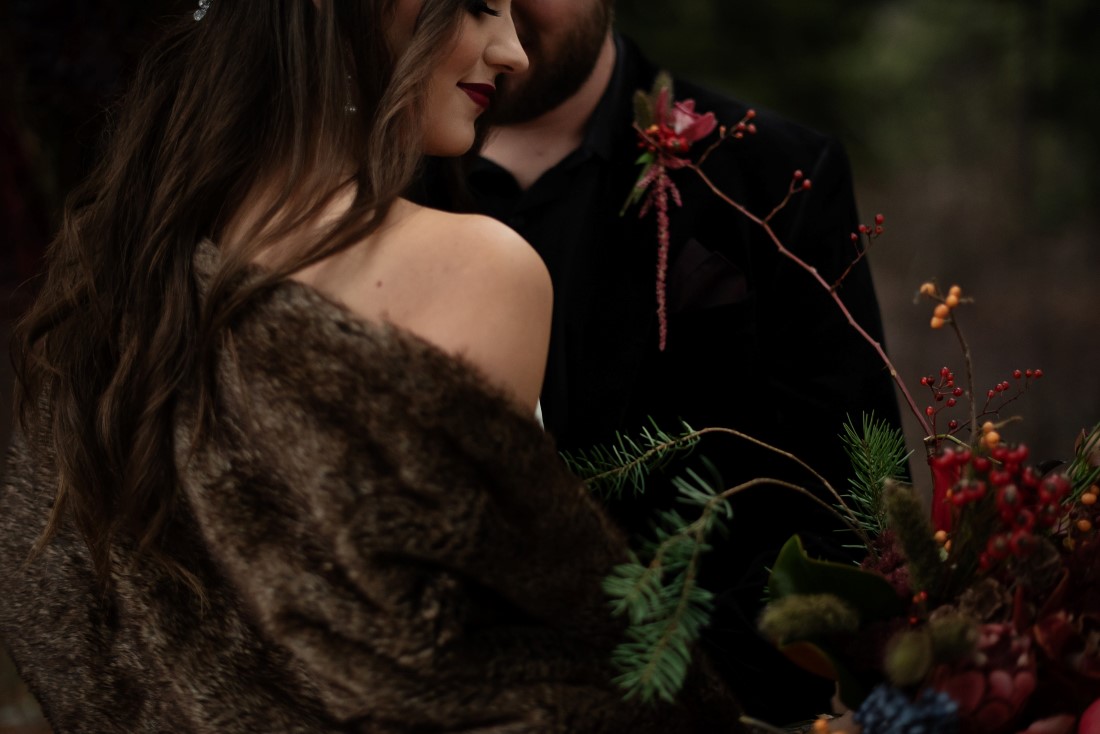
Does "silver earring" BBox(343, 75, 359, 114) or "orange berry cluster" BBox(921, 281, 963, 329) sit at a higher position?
"silver earring" BBox(343, 75, 359, 114)

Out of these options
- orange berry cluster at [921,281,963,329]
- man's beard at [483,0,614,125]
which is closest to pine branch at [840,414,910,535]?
orange berry cluster at [921,281,963,329]

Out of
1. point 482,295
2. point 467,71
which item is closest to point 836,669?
point 482,295

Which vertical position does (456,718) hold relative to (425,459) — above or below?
below

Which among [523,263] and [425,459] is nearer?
[425,459]

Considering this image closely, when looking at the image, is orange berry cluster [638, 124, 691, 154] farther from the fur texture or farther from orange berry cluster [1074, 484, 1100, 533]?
orange berry cluster [1074, 484, 1100, 533]

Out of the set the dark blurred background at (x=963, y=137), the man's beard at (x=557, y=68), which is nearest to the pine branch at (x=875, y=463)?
the man's beard at (x=557, y=68)

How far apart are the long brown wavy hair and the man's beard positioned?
3.09ft

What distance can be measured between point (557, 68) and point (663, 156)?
364 mm

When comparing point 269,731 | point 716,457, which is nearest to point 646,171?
point 716,457

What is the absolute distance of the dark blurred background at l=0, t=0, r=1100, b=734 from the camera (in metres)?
7.66

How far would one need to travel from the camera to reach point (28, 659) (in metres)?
1.71

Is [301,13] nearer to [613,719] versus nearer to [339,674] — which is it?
[339,674]

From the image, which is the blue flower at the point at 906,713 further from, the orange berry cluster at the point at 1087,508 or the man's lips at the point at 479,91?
the man's lips at the point at 479,91

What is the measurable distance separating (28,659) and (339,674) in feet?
1.95
